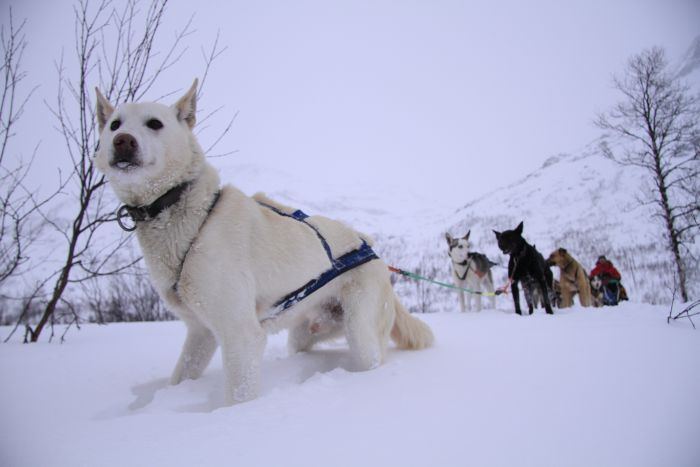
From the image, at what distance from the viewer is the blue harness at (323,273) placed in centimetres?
231

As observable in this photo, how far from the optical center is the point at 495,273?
20.8 meters

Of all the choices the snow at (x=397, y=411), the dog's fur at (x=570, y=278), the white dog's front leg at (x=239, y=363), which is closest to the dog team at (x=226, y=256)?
the white dog's front leg at (x=239, y=363)

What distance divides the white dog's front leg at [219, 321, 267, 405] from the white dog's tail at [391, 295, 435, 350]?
144 centimetres

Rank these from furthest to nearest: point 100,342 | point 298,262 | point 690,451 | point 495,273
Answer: point 495,273 → point 100,342 → point 298,262 → point 690,451

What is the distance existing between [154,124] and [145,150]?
25 centimetres

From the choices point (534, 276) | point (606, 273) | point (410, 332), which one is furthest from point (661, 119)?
point (410, 332)

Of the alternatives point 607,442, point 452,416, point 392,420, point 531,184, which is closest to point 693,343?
point 607,442

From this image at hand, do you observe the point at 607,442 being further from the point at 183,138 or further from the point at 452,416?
the point at 183,138

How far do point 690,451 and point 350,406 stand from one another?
1.20 m

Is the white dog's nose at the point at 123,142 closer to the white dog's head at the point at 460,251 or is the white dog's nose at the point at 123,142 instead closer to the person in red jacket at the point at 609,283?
the white dog's head at the point at 460,251

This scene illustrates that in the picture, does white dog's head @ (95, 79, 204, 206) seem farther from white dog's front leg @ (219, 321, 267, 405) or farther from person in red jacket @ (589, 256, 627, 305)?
person in red jacket @ (589, 256, 627, 305)

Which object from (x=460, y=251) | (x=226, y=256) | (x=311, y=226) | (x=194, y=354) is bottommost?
(x=194, y=354)

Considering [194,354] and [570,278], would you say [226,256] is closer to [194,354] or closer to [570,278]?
[194,354]

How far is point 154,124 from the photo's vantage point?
6.95 ft
